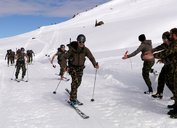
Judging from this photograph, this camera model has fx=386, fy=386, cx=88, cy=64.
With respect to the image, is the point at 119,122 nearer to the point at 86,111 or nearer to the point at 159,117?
the point at 159,117

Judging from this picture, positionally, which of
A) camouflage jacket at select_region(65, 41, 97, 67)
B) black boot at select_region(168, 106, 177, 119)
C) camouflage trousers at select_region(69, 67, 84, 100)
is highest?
camouflage jacket at select_region(65, 41, 97, 67)

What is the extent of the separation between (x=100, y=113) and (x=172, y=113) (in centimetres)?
192

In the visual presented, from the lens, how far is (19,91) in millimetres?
15125

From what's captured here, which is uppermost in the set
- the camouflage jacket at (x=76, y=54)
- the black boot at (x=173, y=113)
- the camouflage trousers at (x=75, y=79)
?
the camouflage jacket at (x=76, y=54)

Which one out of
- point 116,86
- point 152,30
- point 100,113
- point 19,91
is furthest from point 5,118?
point 152,30

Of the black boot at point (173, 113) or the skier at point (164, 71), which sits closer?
the black boot at point (173, 113)

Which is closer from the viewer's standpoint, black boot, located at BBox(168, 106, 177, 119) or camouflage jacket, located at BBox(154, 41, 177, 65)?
black boot, located at BBox(168, 106, 177, 119)

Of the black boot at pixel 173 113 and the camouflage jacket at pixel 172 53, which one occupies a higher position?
the camouflage jacket at pixel 172 53

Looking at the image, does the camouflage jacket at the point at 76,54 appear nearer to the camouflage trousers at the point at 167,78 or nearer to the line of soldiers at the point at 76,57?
the line of soldiers at the point at 76,57

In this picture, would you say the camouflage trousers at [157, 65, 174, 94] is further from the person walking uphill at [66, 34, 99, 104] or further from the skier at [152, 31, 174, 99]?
the person walking uphill at [66, 34, 99, 104]

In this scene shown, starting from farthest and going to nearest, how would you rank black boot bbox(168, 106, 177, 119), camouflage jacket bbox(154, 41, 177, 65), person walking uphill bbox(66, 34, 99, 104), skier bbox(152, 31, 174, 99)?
person walking uphill bbox(66, 34, 99, 104), skier bbox(152, 31, 174, 99), camouflage jacket bbox(154, 41, 177, 65), black boot bbox(168, 106, 177, 119)

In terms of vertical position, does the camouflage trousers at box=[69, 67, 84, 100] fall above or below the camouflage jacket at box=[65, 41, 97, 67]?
below

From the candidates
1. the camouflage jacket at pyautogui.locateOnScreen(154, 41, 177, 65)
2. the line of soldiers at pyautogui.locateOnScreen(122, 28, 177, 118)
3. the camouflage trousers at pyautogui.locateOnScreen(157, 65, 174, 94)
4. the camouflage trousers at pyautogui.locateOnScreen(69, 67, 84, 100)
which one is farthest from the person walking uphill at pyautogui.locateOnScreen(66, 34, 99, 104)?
the camouflage jacket at pyautogui.locateOnScreen(154, 41, 177, 65)

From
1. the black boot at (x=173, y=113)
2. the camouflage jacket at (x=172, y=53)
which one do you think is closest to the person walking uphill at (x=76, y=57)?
the camouflage jacket at (x=172, y=53)
